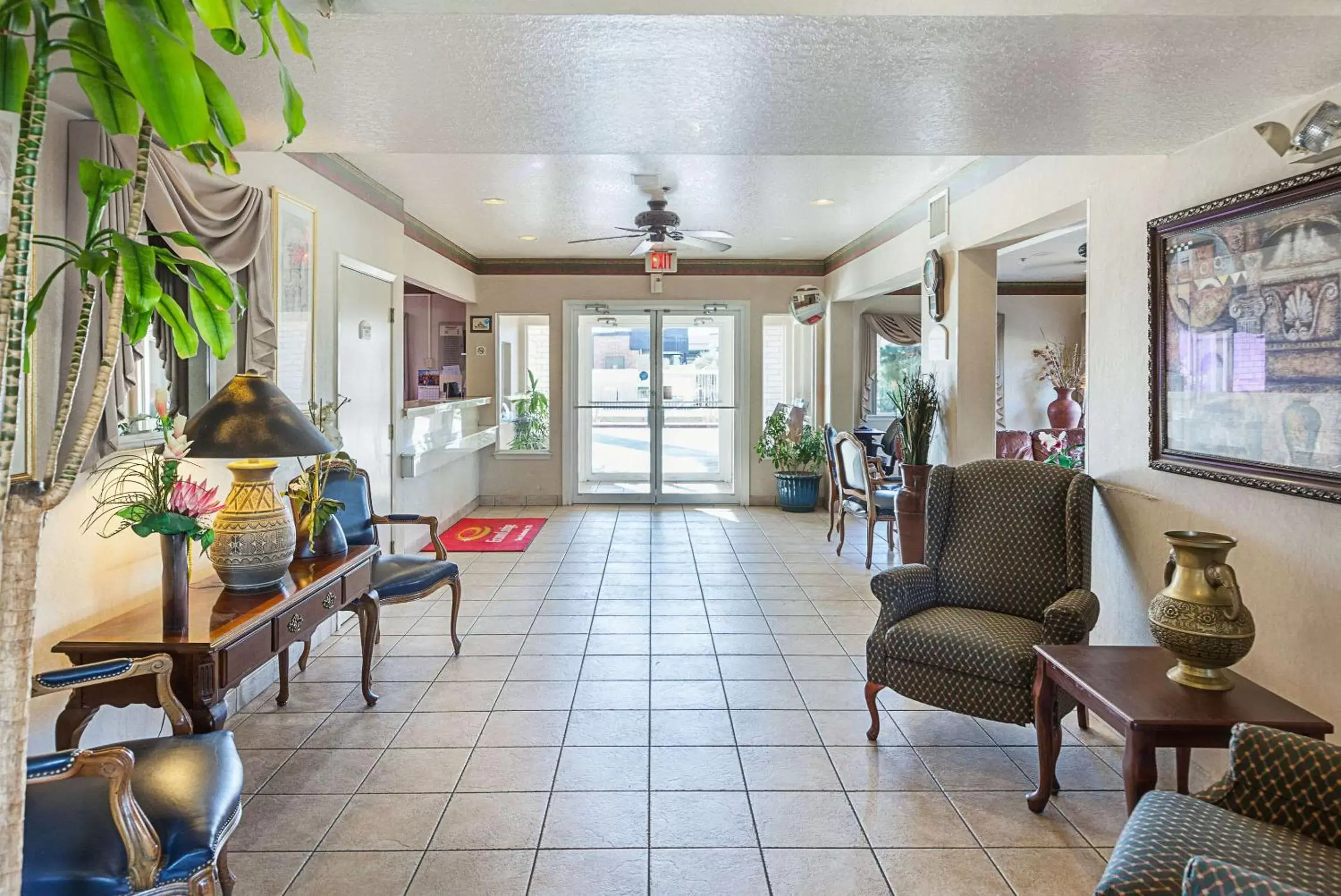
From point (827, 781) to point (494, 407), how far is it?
6.67m

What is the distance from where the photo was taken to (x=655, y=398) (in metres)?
8.98

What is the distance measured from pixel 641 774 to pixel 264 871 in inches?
47.9

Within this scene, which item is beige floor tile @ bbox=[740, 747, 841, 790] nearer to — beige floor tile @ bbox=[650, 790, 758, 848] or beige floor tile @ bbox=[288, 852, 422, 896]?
beige floor tile @ bbox=[650, 790, 758, 848]

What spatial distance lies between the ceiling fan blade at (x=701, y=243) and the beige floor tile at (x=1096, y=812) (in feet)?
13.6

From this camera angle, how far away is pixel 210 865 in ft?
5.50

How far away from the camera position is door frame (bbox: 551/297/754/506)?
879cm

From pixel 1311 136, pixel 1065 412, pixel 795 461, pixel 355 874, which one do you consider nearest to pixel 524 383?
pixel 795 461

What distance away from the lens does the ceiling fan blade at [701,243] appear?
18.9ft

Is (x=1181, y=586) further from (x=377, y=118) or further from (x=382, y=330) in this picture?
(x=382, y=330)

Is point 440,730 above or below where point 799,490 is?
below

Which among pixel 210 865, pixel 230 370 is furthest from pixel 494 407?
pixel 210 865

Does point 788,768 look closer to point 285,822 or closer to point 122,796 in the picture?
point 285,822

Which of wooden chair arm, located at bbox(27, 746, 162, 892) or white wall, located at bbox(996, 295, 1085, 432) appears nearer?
wooden chair arm, located at bbox(27, 746, 162, 892)

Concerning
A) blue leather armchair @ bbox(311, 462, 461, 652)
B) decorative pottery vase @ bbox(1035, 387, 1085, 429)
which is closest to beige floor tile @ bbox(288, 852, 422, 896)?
blue leather armchair @ bbox(311, 462, 461, 652)
